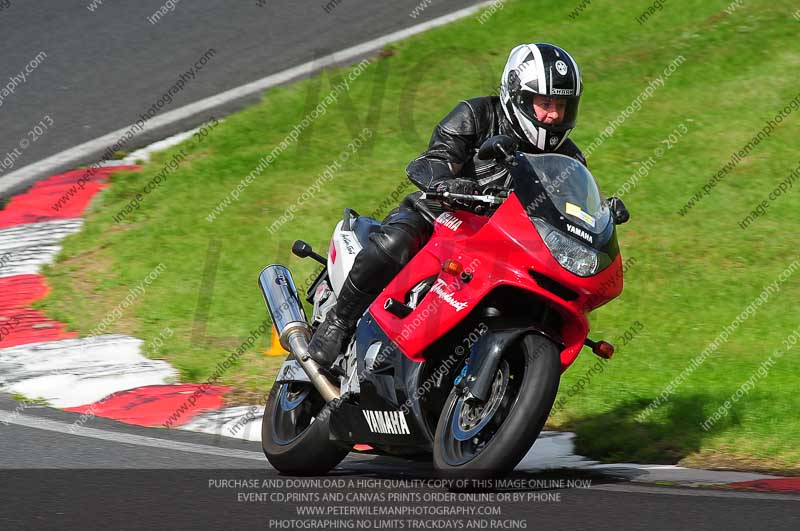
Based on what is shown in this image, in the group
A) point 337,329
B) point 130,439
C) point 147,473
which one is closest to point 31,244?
point 130,439

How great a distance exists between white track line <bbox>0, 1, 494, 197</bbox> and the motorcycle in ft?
19.1

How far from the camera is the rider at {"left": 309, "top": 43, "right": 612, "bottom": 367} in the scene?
539 cm

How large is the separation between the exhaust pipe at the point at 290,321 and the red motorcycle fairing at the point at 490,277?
58cm

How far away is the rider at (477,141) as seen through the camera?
539 centimetres

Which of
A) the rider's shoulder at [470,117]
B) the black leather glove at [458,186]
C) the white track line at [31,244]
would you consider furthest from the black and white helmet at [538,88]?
the white track line at [31,244]

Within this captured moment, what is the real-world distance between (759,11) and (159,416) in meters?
9.24

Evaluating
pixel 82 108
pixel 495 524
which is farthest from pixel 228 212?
pixel 495 524

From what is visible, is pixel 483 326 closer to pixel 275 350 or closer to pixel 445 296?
pixel 445 296

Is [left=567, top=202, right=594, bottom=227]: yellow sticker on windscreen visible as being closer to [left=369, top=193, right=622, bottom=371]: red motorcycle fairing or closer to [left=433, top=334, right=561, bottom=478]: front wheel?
[left=369, top=193, right=622, bottom=371]: red motorcycle fairing

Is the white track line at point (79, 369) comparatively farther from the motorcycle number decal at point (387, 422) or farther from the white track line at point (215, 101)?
the white track line at point (215, 101)

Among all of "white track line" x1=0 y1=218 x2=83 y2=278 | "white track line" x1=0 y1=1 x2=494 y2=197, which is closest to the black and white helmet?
"white track line" x1=0 y1=218 x2=83 y2=278

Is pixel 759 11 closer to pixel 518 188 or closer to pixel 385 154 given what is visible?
pixel 385 154

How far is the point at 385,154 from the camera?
1126cm

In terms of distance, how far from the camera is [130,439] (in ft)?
20.6
